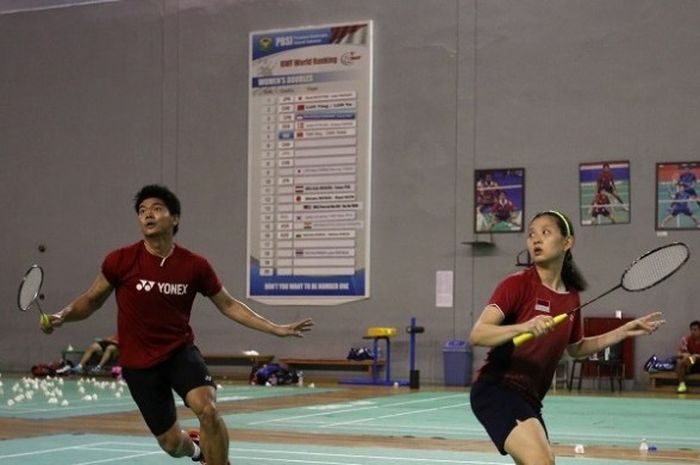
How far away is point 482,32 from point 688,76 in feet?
12.4

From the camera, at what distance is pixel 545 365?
566 centimetres

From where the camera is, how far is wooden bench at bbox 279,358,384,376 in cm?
2064

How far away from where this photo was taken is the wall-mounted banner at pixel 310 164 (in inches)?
844

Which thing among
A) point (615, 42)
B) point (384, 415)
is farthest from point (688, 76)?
point (384, 415)

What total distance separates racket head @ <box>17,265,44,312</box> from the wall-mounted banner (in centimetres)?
1309

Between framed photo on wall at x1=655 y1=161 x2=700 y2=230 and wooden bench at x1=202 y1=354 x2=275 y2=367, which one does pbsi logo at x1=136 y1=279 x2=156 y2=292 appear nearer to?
framed photo on wall at x1=655 y1=161 x2=700 y2=230

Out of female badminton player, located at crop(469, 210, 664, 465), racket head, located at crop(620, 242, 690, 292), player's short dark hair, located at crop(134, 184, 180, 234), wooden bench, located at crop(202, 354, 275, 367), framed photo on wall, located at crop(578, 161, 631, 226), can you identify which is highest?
framed photo on wall, located at crop(578, 161, 631, 226)

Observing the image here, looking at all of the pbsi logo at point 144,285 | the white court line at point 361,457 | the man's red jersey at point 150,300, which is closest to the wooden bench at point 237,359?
the white court line at point 361,457

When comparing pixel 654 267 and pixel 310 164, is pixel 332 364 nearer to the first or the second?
pixel 310 164

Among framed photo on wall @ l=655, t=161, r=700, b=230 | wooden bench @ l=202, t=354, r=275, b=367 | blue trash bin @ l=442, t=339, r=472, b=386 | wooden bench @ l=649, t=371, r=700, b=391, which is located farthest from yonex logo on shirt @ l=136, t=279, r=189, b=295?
wooden bench @ l=202, t=354, r=275, b=367

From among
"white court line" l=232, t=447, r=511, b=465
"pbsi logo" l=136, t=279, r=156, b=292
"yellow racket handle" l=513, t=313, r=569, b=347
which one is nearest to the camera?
"yellow racket handle" l=513, t=313, r=569, b=347

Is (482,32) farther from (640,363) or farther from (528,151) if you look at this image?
(640,363)

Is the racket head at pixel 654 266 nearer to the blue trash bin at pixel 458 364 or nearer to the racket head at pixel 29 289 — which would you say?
the racket head at pixel 29 289

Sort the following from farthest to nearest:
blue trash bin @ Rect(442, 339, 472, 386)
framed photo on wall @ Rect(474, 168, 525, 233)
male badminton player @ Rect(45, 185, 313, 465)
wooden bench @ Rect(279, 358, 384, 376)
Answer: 1. wooden bench @ Rect(279, 358, 384, 376)
2. framed photo on wall @ Rect(474, 168, 525, 233)
3. blue trash bin @ Rect(442, 339, 472, 386)
4. male badminton player @ Rect(45, 185, 313, 465)
